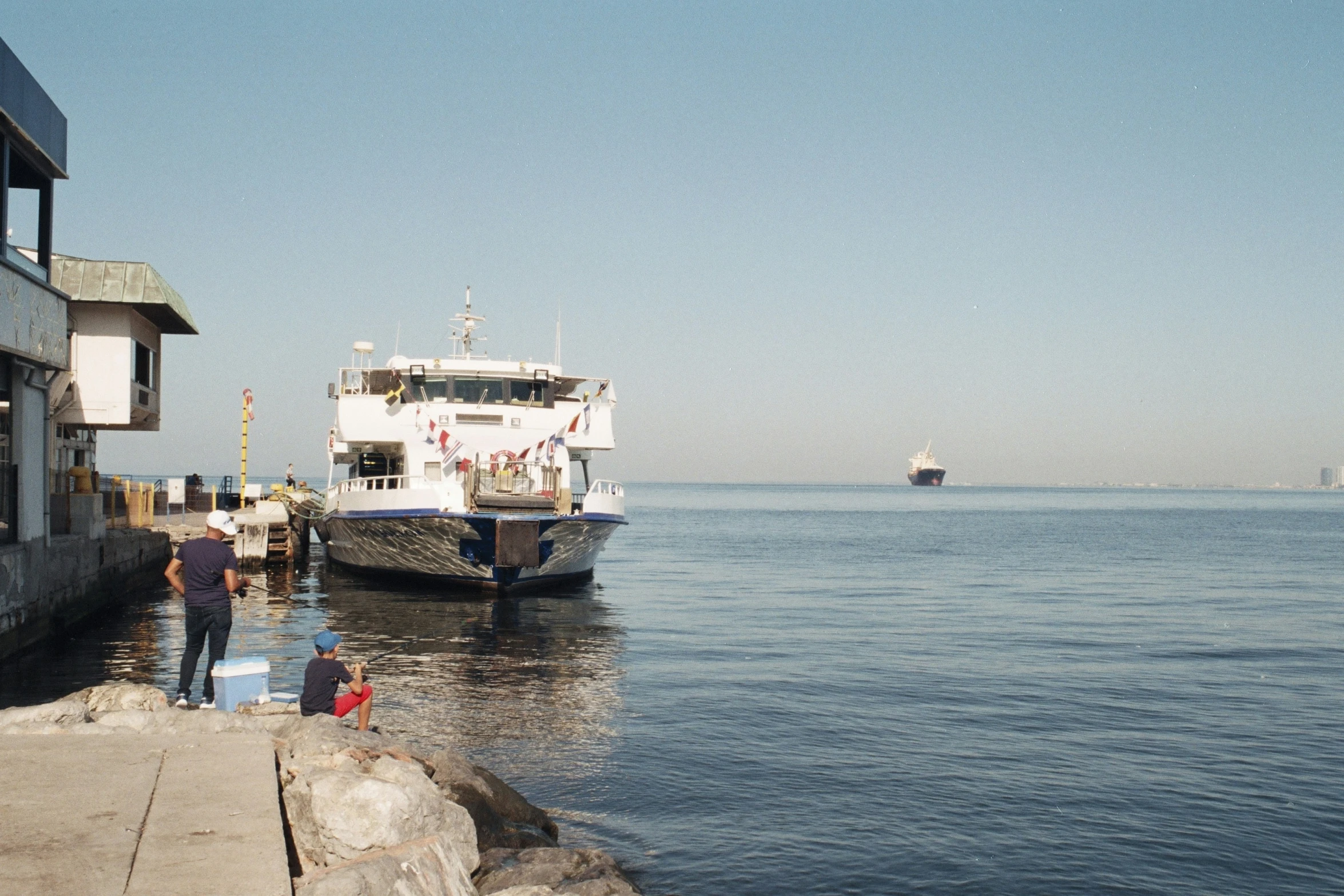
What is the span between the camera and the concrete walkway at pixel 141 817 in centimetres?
505

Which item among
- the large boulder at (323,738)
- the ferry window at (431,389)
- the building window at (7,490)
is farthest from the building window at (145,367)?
the large boulder at (323,738)

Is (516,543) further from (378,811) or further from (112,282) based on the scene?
(378,811)

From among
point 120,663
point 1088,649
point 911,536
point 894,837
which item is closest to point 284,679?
point 120,663

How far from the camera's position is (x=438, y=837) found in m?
6.42

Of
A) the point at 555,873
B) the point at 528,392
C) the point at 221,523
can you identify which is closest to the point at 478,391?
the point at 528,392

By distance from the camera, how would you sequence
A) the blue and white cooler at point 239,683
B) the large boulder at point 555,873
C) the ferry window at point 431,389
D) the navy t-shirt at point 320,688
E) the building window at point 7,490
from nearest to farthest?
the large boulder at point 555,873 < the navy t-shirt at point 320,688 < the blue and white cooler at point 239,683 < the building window at point 7,490 < the ferry window at point 431,389

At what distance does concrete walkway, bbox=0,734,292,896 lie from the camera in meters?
5.05

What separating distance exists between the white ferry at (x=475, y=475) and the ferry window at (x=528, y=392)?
0.03 metres

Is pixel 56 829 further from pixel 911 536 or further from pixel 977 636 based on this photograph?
pixel 911 536

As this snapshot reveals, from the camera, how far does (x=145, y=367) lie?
28.3 meters

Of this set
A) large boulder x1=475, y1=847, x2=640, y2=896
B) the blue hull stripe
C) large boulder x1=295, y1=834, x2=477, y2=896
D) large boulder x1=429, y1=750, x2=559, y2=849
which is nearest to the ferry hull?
the blue hull stripe

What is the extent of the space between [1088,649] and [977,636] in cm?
221

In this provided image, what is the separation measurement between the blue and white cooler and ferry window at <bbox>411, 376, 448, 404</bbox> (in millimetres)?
16851

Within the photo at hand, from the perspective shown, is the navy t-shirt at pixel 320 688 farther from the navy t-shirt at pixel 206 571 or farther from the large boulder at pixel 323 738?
the navy t-shirt at pixel 206 571
